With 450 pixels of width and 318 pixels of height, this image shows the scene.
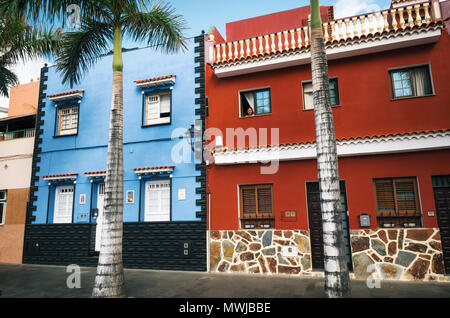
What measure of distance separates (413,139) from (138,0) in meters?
8.42

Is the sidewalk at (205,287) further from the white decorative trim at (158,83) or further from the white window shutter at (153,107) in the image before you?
the white decorative trim at (158,83)

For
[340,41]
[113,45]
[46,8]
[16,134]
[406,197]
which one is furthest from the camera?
[16,134]

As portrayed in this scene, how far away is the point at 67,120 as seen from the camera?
12.8 meters

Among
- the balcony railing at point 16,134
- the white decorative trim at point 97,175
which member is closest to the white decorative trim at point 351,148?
the white decorative trim at point 97,175

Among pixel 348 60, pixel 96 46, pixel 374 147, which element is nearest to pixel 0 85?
pixel 96 46

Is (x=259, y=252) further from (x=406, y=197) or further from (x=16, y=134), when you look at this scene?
(x=16, y=134)

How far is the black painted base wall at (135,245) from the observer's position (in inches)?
398

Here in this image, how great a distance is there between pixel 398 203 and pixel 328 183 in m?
4.63

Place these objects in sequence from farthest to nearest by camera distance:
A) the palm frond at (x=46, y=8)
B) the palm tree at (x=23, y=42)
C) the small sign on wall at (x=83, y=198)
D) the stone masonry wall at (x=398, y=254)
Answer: the small sign on wall at (x=83, y=198), the palm tree at (x=23, y=42), the stone masonry wall at (x=398, y=254), the palm frond at (x=46, y=8)

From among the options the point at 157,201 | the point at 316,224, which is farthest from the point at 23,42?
the point at 316,224

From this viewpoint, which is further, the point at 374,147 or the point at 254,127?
the point at 254,127

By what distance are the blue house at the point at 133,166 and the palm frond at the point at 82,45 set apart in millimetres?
2750
